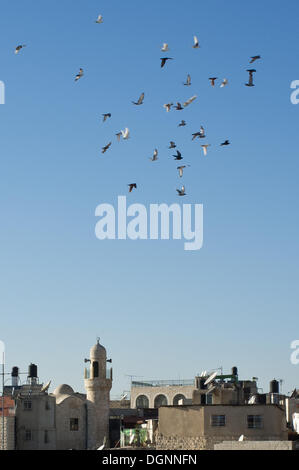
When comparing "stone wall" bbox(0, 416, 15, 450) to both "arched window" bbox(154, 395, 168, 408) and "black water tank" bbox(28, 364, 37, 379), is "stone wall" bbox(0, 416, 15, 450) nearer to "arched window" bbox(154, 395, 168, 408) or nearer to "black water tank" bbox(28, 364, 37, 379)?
"black water tank" bbox(28, 364, 37, 379)

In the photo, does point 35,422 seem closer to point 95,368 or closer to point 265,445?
point 95,368

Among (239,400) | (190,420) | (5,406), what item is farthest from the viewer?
(5,406)

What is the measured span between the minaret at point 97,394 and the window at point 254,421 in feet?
98.6

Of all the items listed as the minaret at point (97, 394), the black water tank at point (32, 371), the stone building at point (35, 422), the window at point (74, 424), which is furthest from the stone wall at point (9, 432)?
the black water tank at point (32, 371)

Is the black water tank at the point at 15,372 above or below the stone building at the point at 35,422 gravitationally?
above

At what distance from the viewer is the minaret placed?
97.2 metres

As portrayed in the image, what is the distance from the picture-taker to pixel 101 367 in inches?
3846

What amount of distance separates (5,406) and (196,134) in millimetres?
42722

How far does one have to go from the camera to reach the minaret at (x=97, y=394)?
97188 mm

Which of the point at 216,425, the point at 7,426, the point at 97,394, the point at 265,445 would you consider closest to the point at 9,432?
the point at 7,426

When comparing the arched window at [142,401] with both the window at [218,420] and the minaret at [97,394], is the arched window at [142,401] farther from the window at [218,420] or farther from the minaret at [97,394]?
the window at [218,420]

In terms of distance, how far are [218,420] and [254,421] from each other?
2568 millimetres
